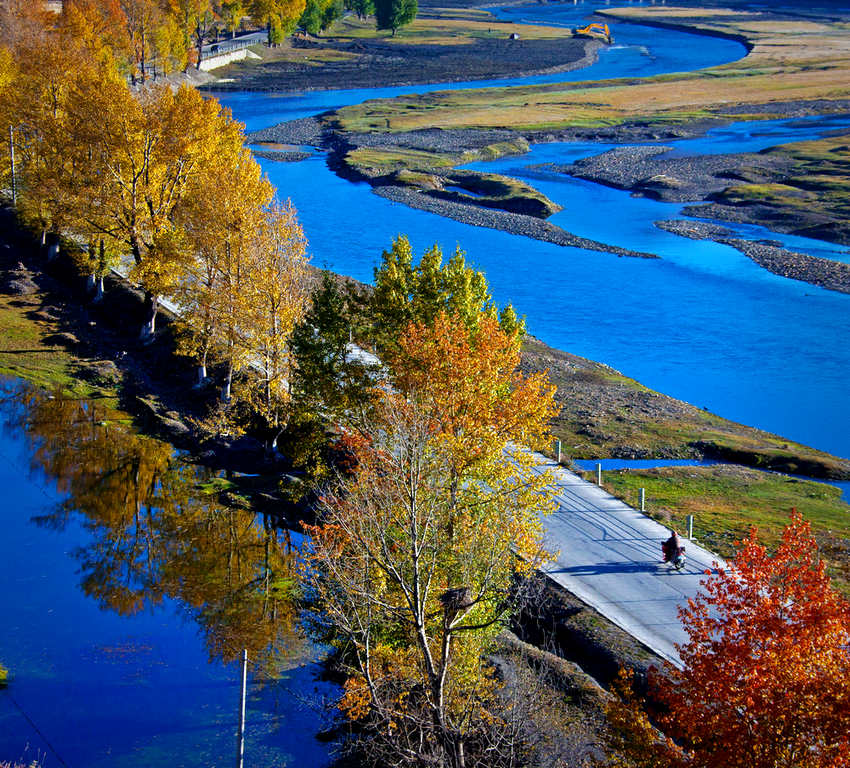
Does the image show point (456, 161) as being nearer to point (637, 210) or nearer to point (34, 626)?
point (637, 210)

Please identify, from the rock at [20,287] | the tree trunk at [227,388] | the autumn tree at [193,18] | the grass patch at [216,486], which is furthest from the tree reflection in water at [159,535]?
the autumn tree at [193,18]

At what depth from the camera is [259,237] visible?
43250 millimetres

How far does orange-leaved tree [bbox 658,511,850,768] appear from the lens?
16000 mm

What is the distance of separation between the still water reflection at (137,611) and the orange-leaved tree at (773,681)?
36.1 ft

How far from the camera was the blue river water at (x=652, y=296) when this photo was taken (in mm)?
55250

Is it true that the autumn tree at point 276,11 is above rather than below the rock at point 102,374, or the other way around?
above

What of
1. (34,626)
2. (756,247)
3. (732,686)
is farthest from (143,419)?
(756,247)

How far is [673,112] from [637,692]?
127m

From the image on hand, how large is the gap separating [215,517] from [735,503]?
1953 centimetres

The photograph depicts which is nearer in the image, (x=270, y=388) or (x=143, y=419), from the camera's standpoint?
(x=270, y=388)

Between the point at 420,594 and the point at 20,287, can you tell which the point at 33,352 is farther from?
the point at 420,594

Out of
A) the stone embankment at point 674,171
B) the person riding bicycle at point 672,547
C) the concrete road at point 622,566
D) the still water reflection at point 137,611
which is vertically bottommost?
the still water reflection at point 137,611

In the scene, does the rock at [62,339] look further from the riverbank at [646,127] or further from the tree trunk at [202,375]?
the riverbank at [646,127]

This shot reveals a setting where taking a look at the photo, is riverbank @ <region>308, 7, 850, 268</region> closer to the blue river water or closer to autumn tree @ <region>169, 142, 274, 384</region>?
the blue river water
